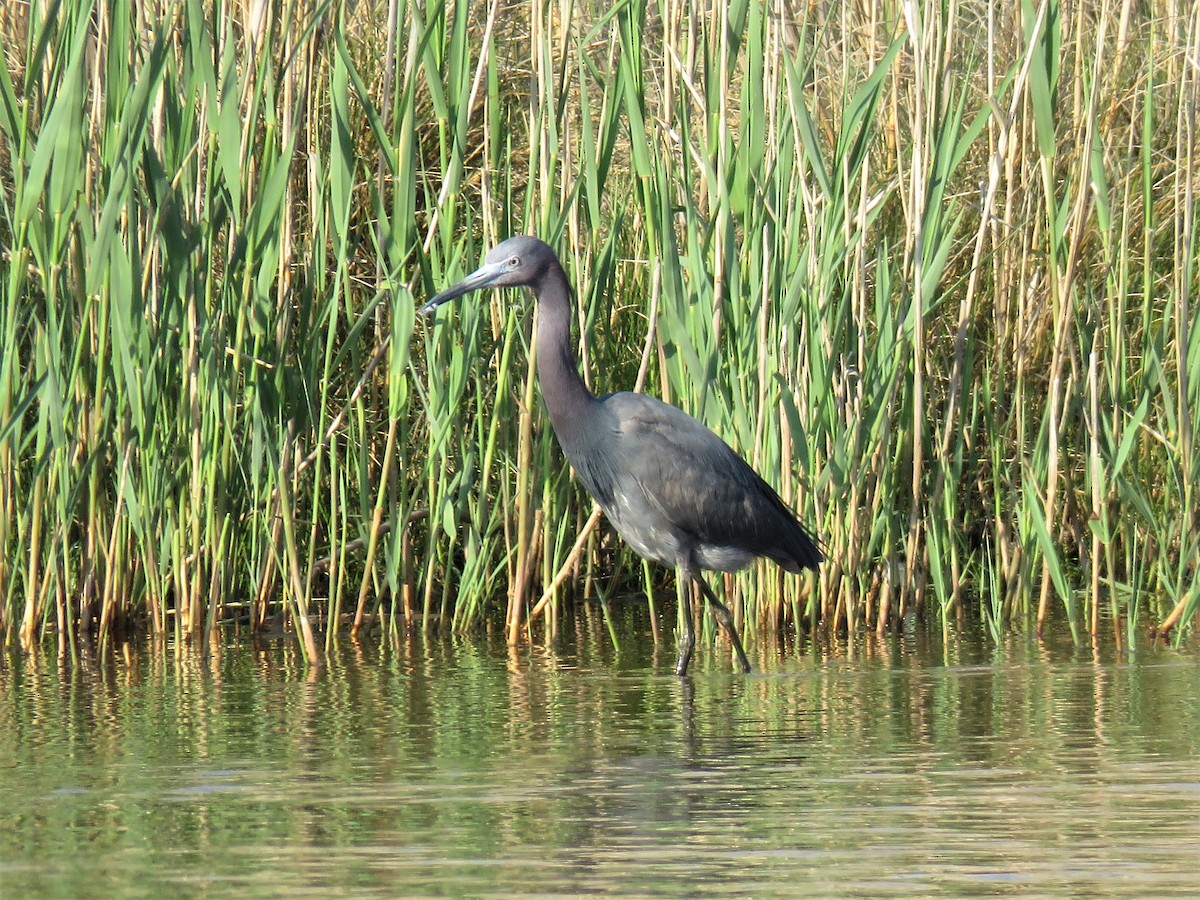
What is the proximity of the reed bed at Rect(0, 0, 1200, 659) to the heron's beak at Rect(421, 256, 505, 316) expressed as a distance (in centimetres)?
18

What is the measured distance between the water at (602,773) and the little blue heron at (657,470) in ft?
1.08

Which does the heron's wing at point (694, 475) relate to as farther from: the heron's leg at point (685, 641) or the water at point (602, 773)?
the water at point (602, 773)

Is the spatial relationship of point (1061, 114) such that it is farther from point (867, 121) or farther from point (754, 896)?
point (754, 896)

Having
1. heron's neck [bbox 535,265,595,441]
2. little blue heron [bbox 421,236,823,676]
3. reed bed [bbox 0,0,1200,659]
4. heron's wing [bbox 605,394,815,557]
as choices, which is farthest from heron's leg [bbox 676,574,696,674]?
heron's neck [bbox 535,265,595,441]

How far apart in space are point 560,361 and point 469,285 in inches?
15.6

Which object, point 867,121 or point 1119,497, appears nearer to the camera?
point 867,121

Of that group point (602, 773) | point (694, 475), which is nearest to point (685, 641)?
point (694, 475)

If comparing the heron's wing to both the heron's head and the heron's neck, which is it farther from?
the heron's head

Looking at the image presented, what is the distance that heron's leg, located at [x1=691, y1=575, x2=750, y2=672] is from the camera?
16.3 ft

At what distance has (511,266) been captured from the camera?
5.01 meters

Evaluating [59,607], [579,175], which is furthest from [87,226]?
[579,175]

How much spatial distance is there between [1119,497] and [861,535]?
827 millimetres

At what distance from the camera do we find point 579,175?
5414 millimetres

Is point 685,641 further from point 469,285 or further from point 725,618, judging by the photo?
point 469,285
